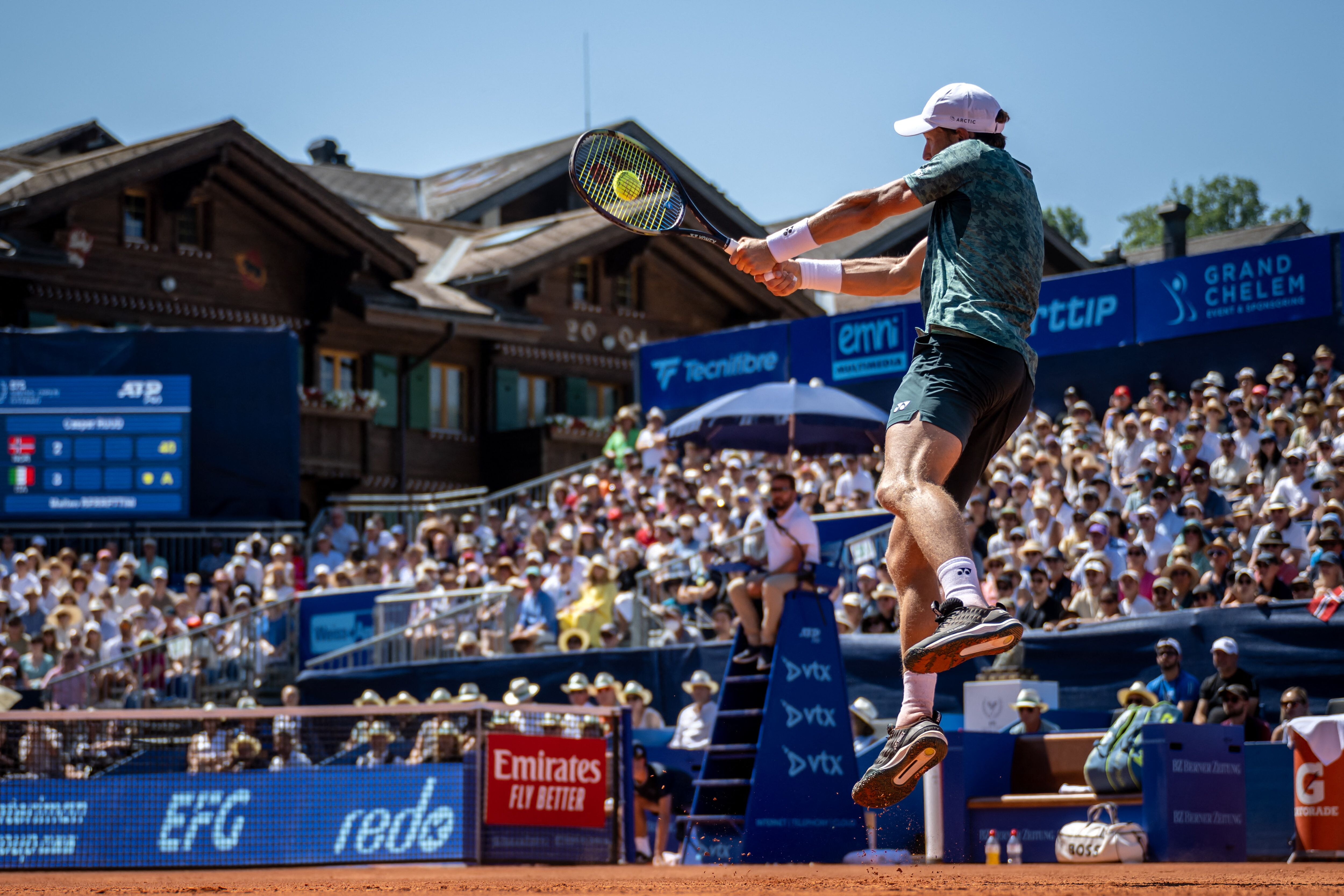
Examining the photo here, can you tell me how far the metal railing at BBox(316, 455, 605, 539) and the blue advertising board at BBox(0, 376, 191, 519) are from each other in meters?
2.38

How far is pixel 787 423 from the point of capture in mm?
18672

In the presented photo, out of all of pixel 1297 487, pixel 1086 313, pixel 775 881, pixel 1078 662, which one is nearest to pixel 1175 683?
pixel 1078 662

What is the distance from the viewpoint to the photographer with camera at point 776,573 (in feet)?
36.4

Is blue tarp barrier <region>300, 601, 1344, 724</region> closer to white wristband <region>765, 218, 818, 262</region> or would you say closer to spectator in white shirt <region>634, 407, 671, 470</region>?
white wristband <region>765, 218, 818, 262</region>

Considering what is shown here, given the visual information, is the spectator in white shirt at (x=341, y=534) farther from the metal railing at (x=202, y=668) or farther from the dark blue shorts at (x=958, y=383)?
the dark blue shorts at (x=958, y=383)

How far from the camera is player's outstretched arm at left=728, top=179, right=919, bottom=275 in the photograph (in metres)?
5.50

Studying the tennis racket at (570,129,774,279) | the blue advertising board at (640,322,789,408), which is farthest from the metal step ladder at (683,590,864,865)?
the blue advertising board at (640,322,789,408)

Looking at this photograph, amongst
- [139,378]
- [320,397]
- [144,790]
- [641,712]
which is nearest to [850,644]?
[641,712]

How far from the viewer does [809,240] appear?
19.0ft

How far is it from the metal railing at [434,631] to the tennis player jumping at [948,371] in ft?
41.8

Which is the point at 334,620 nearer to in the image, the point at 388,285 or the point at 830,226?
the point at 388,285

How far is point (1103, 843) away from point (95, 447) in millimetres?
17337

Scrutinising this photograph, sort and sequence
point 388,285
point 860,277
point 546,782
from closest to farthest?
point 860,277, point 546,782, point 388,285

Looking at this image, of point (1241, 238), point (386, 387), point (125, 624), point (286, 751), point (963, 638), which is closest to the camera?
point (963, 638)
